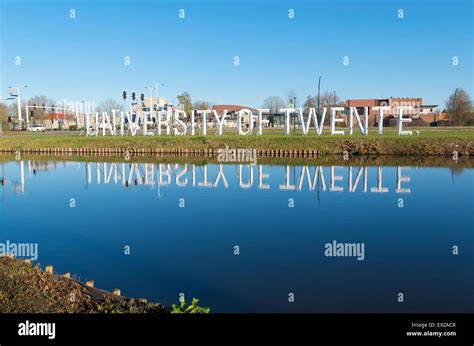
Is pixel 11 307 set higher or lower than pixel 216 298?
higher

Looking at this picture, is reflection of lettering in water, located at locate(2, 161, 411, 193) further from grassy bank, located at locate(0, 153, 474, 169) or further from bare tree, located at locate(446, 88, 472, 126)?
bare tree, located at locate(446, 88, 472, 126)

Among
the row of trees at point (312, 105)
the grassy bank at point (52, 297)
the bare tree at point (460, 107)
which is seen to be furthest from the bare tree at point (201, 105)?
the grassy bank at point (52, 297)

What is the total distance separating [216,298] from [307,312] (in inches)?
83.0

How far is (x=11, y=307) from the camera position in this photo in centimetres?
785

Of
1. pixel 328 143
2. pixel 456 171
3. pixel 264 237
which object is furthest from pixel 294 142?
pixel 264 237

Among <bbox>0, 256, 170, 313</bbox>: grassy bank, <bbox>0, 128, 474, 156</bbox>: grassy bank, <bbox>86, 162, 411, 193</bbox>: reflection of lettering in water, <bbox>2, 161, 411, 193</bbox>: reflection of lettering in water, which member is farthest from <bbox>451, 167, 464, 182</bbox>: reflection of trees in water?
<bbox>0, 256, 170, 313</bbox>: grassy bank

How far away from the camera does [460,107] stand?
290ft

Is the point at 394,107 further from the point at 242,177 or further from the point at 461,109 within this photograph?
the point at 242,177

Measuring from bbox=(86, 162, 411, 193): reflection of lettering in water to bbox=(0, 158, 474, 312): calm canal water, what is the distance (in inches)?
8.1

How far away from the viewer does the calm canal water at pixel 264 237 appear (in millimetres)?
10953

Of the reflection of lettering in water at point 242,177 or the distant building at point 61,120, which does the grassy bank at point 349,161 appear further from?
the distant building at point 61,120

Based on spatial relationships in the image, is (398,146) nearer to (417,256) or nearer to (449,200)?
(449,200)
